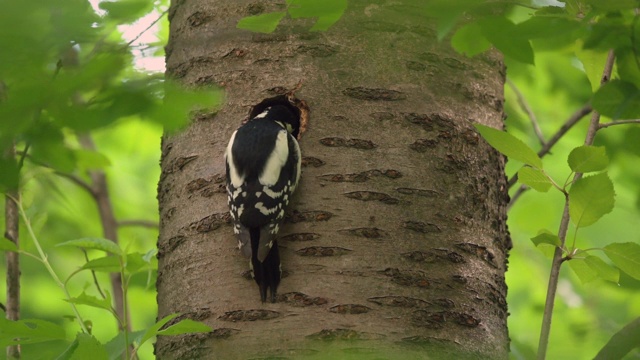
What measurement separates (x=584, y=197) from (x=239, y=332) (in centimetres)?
102

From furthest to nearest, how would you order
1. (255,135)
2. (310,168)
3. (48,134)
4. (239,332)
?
(255,135)
(310,168)
(239,332)
(48,134)

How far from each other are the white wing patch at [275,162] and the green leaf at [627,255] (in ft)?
3.42

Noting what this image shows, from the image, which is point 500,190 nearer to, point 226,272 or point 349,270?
point 349,270

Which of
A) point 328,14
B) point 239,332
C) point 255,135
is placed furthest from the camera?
point 255,135

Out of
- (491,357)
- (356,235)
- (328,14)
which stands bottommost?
A: (491,357)

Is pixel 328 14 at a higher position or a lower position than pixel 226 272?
higher

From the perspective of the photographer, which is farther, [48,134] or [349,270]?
[349,270]

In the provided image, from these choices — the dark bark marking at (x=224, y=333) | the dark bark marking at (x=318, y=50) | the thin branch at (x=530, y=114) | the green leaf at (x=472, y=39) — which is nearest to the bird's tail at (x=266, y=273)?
the dark bark marking at (x=224, y=333)

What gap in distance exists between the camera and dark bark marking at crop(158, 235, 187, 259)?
8.62 ft

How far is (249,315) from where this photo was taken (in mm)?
2365

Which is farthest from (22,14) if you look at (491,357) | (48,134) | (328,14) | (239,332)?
(491,357)

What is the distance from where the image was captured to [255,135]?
108 inches

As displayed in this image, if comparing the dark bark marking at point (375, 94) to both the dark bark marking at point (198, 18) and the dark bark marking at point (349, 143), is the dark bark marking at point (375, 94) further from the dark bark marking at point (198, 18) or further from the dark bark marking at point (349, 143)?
the dark bark marking at point (198, 18)

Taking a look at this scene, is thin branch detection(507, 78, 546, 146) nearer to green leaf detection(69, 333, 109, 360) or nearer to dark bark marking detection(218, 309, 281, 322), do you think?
dark bark marking detection(218, 309, 281, 322)
